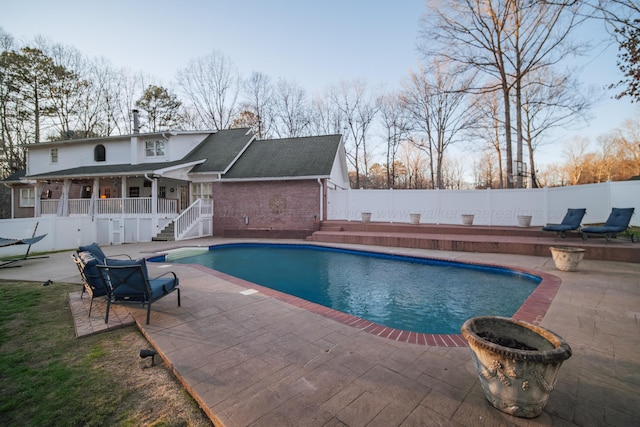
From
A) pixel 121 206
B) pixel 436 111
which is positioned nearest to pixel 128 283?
pixel 121 206

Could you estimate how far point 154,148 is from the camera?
55.9 feet

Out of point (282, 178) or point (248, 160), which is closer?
point (282, 178)

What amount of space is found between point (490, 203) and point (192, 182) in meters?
17.0

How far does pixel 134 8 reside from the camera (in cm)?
940

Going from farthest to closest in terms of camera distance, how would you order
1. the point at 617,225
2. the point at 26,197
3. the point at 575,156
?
the point at 575,156 < the point at 26,197 < the point at 617,225

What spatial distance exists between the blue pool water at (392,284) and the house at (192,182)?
4467 mm

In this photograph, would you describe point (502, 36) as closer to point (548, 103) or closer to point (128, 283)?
point (548, 103)

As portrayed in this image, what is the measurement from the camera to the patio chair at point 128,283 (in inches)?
146

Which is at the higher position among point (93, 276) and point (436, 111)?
point (436, 111)

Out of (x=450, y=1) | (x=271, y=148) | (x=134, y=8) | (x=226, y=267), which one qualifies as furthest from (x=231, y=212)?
(x=450, y=1)

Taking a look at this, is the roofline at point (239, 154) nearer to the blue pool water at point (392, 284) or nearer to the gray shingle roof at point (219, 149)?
the gray shingle roof at point (219, 149)

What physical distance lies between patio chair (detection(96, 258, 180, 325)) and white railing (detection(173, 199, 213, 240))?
10.4 meters

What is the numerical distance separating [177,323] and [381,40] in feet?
54.2

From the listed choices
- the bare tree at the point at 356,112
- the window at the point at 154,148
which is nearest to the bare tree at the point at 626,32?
the window at the point at 154,148
